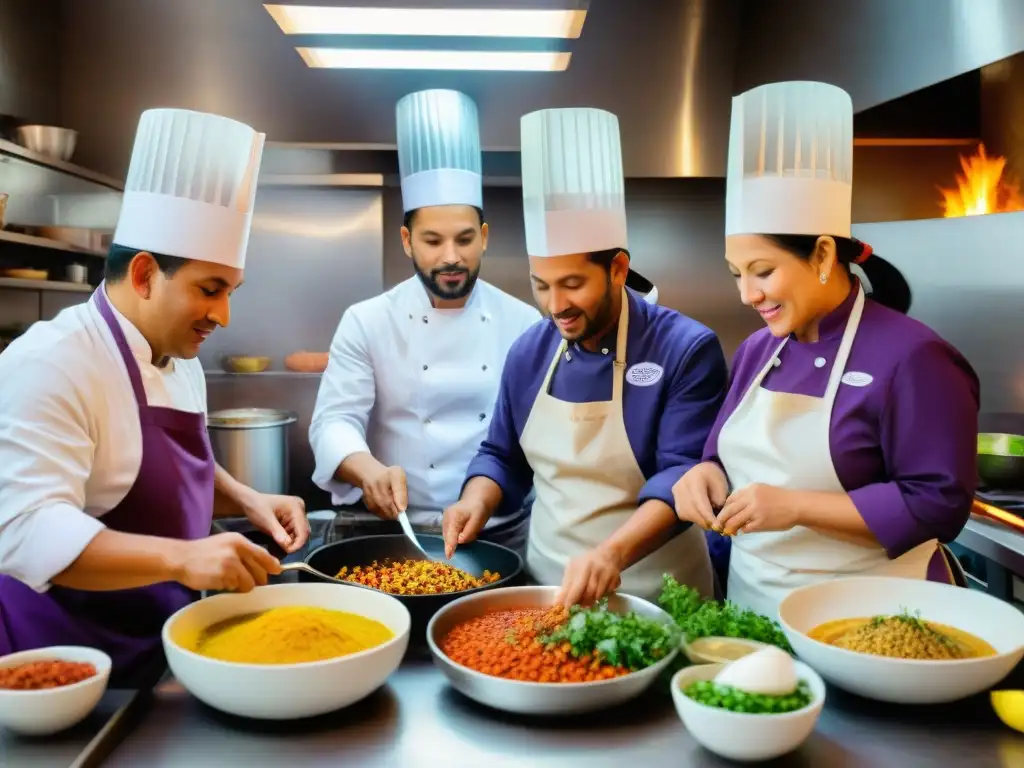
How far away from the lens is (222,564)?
1281 millimetres

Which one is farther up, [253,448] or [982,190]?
[982,190]

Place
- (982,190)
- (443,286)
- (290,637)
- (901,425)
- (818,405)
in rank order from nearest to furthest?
(290,637)
(901,425)
(818,405)
(443,286)
(982,190)

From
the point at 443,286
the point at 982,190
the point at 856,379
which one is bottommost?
the point at 856,379

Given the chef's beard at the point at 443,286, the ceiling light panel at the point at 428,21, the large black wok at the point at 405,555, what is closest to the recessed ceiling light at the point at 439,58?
the ceiling light panel at the point at 428,21

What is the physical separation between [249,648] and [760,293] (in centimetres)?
109

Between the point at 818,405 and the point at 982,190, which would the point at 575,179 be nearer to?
the point at 818,405

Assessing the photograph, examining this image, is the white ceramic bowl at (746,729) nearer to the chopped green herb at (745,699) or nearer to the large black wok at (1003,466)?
the chopped green herb at (745,699)

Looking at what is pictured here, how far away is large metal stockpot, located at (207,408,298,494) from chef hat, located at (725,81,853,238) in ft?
7.71

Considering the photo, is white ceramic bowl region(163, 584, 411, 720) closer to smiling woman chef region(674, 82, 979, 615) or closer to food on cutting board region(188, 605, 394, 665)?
food on cutting board region(188, 605, 394, 665)

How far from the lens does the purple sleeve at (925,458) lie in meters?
1.43

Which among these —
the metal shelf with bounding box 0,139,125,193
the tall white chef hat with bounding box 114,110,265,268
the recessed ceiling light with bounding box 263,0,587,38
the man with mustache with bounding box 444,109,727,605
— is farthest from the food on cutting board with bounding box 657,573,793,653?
the metal shelf with bounding box 0,139,125,193

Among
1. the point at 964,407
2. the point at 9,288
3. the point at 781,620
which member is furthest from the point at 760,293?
the point at 9,288

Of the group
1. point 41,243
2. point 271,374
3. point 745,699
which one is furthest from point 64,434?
point 271,374

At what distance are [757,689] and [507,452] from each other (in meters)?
1.09
